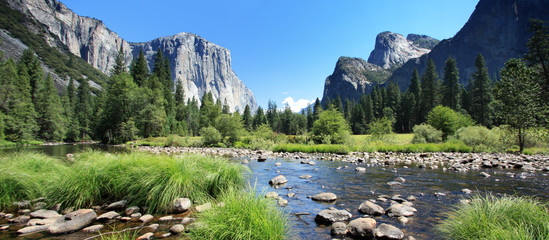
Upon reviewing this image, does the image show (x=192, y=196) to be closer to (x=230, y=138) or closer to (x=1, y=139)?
(x=230, y=138)

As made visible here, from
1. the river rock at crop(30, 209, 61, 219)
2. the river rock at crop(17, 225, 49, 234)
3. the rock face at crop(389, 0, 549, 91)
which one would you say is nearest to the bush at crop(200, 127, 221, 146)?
the river rock at crop(30, 209, 61, 219)

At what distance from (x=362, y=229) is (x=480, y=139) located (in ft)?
84.7

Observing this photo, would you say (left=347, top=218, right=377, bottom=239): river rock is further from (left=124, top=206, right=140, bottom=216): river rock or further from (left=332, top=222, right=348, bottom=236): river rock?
(left=124, top=206, right=140, bottom=216): river rock

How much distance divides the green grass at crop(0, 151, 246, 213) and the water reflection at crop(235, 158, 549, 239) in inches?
72.5

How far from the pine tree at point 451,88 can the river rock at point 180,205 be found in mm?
65826

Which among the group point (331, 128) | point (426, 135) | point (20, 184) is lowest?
point (20, 184)

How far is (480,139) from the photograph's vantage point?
2219 cm

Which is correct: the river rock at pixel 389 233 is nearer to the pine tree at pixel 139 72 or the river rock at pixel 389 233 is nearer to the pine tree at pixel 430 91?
the pine tree at pixel 139 72

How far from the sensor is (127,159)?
6324 millimetres

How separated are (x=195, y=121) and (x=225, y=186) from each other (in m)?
81.3

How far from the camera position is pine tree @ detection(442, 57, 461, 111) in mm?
54312

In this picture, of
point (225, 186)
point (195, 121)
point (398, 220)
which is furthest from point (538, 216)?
point (195, 121)

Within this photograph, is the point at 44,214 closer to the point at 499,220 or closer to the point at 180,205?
A: the point at 180,205

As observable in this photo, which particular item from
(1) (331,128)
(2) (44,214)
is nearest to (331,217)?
(2) (44,214)
